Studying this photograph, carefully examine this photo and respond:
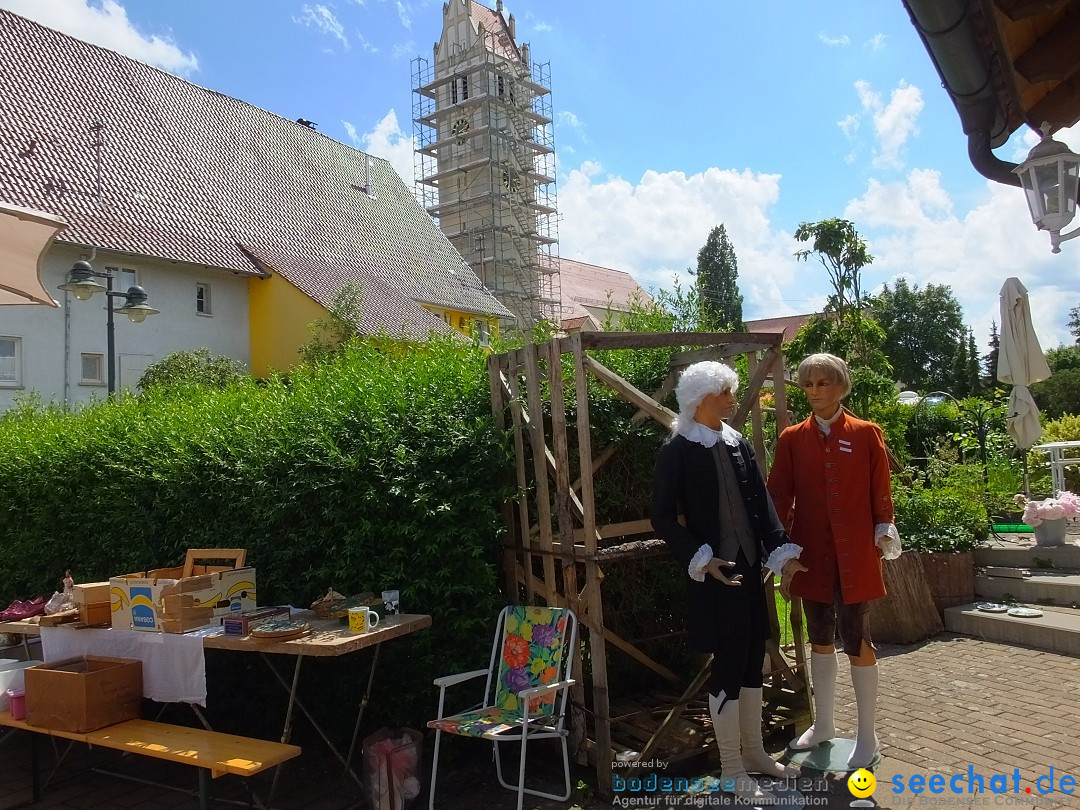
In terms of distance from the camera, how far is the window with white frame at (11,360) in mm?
19578

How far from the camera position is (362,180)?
1336 inches

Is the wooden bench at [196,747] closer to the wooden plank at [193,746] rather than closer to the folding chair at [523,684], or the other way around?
the wooden plank at [193,746]

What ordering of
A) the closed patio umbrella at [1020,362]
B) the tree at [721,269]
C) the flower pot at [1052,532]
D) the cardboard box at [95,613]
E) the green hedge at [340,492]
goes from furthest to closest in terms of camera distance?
1. the tree at [721,269]
2. the closed patio umbrella at [1020,362]
3. the flower pot at [1052,532]
4. the cardboard box at [95,613]
5. the green hedge at [340,492]

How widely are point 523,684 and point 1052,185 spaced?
4.14m

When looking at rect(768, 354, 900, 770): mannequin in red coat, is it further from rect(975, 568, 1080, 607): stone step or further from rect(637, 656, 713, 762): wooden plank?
rect(975, 568, 1080, 607): stone step

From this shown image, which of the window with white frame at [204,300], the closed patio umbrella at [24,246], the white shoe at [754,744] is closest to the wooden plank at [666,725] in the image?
the white shoe at [754,744]

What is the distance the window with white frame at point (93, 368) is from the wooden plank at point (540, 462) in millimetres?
19779

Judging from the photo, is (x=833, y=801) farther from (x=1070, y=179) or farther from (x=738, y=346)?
(x=1070, y=179)

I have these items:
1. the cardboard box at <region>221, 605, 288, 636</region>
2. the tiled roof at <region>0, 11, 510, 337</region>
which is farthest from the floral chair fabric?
the tiled roof at <region>0, 11, 510, 337</region>

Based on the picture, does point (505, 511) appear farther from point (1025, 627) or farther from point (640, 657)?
point (1025, 627)

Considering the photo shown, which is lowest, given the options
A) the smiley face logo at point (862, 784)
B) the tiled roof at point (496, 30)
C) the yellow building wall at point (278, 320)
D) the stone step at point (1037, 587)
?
the smiley face logo at point (862, 784)

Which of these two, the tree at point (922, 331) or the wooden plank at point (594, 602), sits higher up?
the tree at point (922, 331)

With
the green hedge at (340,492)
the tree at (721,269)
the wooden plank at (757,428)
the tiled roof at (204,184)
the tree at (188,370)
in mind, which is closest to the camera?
the green hedge at (340,492)

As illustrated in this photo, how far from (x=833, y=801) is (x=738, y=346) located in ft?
8.11
